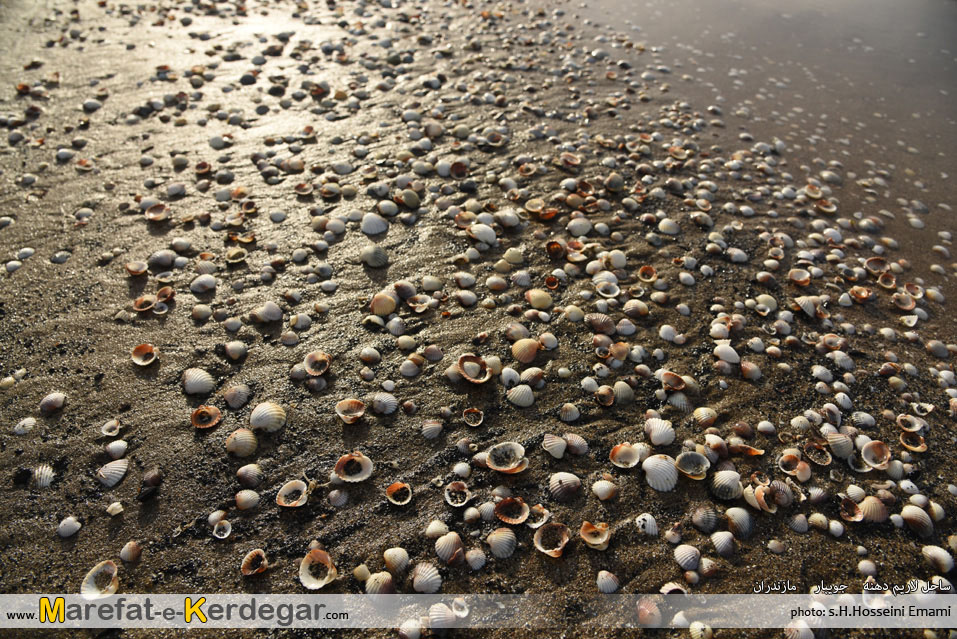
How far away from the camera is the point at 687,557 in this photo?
3.27m

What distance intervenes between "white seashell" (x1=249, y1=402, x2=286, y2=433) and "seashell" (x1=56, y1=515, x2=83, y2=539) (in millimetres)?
1100

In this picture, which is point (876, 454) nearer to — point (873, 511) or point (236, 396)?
point (873, 511)

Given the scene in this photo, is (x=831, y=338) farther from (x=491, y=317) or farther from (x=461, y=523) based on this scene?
(x=461, y=523)

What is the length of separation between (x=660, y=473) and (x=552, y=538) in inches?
35.1

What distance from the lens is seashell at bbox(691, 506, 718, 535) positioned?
135 inches

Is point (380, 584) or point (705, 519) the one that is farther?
point (705, 519)

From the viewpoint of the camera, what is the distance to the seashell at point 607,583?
3123mm

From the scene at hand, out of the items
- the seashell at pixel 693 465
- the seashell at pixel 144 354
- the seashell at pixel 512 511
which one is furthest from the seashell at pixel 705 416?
the seashell at pixel 144 354

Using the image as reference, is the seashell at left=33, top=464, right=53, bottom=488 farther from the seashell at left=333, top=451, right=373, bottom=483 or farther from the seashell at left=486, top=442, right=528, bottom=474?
the seashell at left=486, top=442, right=528, bottom=474

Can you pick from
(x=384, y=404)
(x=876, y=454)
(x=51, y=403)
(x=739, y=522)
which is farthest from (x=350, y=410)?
(x=876, y=454)

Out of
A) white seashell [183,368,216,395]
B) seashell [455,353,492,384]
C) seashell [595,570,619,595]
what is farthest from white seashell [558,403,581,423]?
white seashell [183,368,216,395]

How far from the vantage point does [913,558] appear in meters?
3.41

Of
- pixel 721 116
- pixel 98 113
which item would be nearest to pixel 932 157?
pixel 721 116

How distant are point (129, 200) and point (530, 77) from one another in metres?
5.69
